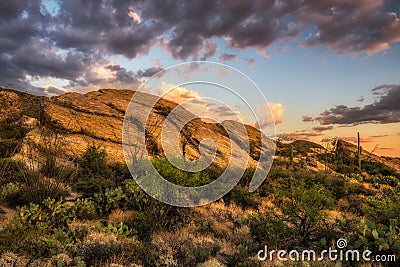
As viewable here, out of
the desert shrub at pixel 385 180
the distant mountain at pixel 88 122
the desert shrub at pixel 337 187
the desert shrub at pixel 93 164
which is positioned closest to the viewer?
the desert shrub at pixel 93 164

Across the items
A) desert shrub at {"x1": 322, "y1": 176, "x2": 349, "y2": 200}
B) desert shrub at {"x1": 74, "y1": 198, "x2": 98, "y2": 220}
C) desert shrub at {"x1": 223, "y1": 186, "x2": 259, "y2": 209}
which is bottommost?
desert shrub at {"x1": 322, "y1": 176, "x2": 349, "y2": 200}

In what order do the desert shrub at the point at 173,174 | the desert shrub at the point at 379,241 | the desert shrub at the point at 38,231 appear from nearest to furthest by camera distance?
1. the desert shrub at the point at 38,231
2. the desert shrub at the point at 379,241
3. the desert shrub at the point at 173,174

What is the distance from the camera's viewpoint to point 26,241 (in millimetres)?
6340

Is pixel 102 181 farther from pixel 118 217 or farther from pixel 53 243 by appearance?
pixel 53 243

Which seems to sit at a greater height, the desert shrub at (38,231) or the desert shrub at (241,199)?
the desert shrub at (38,231)

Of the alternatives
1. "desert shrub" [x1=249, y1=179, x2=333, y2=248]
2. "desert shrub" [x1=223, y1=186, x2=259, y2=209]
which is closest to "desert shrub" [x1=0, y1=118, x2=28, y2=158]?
"desert shrub" [x1=223, y1=186, x2=259, y2=209]

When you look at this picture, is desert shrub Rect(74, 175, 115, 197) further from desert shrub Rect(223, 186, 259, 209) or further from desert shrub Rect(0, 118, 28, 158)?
desert shrub Rect(223, 186, 259, 209)

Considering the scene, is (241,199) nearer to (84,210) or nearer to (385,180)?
(84,210)

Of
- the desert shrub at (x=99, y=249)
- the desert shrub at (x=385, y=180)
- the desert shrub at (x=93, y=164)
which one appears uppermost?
the desert shrub at (x=93, y=164)

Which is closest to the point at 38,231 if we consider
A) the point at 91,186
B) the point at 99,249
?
the point at 99,249

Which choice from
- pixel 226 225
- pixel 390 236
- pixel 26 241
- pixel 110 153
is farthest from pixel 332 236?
pixel 110 153

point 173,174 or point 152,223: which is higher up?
point 173,174

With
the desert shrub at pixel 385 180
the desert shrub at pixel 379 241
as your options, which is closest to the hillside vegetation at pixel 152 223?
the desert shrub at pixel 379 241

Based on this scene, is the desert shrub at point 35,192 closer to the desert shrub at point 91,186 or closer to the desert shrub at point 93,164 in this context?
the desert shrub at point 91,186
